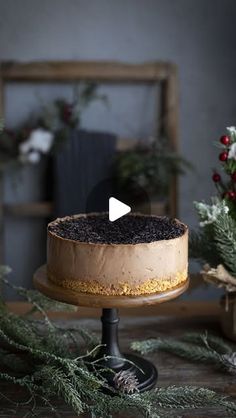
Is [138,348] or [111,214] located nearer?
[111,214]

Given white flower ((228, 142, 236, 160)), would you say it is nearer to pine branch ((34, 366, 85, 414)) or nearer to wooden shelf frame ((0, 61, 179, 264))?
pine branch ((34, 366, 85, 414))

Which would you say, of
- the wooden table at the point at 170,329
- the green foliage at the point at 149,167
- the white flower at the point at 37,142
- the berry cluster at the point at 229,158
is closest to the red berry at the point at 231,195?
the berry cluster at the point at 229,158

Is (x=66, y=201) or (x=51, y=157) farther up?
(x=51, y=157)

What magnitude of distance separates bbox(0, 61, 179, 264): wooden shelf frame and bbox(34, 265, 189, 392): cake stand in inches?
64.4

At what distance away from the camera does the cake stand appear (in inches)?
38.7

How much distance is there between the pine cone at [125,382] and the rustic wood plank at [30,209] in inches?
68.1

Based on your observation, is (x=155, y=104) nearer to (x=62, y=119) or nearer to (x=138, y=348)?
(x=62, y=119)

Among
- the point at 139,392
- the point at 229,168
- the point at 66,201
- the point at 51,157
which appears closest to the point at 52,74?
the point at 51,157

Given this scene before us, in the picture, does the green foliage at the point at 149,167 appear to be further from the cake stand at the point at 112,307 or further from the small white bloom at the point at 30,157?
the cake stand at the point at 112,307

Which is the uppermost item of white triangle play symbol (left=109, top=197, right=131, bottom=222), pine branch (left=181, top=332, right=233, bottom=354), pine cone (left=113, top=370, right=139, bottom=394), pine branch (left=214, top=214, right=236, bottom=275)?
white triangle play symbol (left=109, top=197, right=131, bottom=222)

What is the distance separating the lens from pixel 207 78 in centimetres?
278

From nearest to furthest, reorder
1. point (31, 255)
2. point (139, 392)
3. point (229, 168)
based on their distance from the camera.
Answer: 1. point (139, 392)
2. point (229, 168)
3. point (31, 255)

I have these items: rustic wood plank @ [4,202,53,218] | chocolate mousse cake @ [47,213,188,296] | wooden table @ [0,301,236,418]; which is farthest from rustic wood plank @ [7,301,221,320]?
rustic wood plank @ [4,202,53,218]

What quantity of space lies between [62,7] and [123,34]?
298 millimetres
